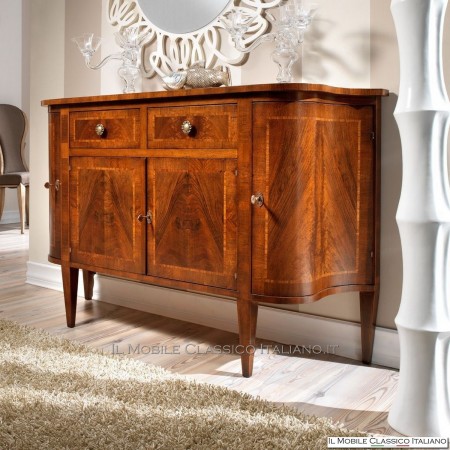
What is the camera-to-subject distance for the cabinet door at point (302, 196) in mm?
1727

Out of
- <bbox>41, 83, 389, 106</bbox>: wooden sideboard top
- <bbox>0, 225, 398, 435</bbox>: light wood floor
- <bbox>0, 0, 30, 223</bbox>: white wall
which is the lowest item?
<bbox>0, 225, 398, 435</bbox>: light wood floor

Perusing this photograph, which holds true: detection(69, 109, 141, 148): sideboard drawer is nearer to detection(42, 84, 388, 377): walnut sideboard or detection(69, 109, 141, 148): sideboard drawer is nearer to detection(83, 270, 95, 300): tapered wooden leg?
detection(42, 84, 388, 377): walnut sideboard

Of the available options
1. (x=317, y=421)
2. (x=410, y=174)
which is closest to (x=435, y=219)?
(x=410, y=174)

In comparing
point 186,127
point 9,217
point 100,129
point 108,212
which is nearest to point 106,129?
point 100,129

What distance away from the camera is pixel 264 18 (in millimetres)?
2158

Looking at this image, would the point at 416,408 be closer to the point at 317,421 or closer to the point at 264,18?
the point at 317,421

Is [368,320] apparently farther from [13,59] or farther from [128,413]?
[13,59]

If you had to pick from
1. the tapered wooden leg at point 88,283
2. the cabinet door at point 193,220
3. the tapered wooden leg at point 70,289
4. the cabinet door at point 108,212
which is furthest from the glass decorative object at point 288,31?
the tapered wooden leg at point 88,283

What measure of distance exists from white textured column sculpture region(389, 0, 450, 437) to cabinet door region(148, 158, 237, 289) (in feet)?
1.84

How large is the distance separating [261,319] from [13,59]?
4.78 m

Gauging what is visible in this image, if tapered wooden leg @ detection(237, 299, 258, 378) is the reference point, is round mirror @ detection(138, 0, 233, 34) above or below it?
above

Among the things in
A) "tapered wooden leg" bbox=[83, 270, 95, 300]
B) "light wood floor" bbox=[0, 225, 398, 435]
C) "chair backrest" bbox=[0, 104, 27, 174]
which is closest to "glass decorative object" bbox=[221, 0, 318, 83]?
"light wood floor" bbox=[0, 225, 398, 435]

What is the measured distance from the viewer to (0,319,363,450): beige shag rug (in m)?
1.36

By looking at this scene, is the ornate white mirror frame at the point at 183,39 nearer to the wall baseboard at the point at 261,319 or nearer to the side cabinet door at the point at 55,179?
the side cabinet door at the point at 55,179
